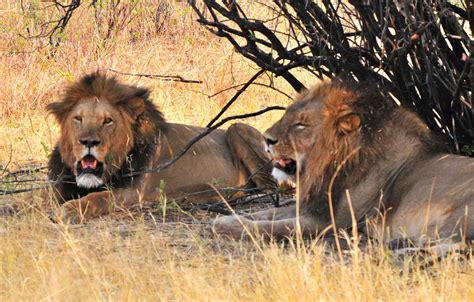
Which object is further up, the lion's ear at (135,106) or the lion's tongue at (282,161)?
the lion's ear at (135,106)

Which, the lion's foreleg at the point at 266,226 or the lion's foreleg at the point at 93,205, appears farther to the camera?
the lion's foreleg at the point at 93,205

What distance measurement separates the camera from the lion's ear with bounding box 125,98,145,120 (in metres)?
6.39

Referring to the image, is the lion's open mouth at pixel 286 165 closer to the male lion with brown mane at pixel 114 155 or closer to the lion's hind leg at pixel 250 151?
the male lion with brown mane at pixel 114 155

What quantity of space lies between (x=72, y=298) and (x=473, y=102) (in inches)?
95.6

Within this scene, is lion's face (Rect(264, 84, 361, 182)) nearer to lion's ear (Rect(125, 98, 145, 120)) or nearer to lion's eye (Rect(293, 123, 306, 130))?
lion's eye (Rect(293, 123, 306, 130))

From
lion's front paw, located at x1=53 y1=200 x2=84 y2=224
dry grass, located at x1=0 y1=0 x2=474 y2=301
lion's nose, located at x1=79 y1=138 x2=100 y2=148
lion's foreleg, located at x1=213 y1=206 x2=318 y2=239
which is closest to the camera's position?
dry grass, located at x1=0 y1=0 x2=474 y2=301

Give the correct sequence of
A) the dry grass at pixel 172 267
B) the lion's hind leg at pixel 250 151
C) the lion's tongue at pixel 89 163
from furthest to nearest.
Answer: the lion's hind leg at pixel 250 151
the lion's tongue at pixel 89 163
the dry grass at pixel 172 267

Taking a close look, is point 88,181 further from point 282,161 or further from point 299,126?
point 299,126

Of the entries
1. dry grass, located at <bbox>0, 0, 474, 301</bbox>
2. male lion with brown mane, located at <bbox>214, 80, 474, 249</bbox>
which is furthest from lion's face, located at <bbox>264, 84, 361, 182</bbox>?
dry grass, located at <bbox>0, 0, 474, 301</bbox>

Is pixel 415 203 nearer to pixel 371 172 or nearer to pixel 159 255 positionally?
pixel 371 172

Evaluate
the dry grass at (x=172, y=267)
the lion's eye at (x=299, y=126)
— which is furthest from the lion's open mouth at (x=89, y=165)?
the lion's eye at (x=299, y=126)

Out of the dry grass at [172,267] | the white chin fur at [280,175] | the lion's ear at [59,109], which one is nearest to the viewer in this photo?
the dry grass at [172,267]

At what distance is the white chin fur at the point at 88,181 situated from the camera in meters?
6.14

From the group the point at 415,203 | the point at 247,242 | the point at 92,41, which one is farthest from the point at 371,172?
the point at 92,41
